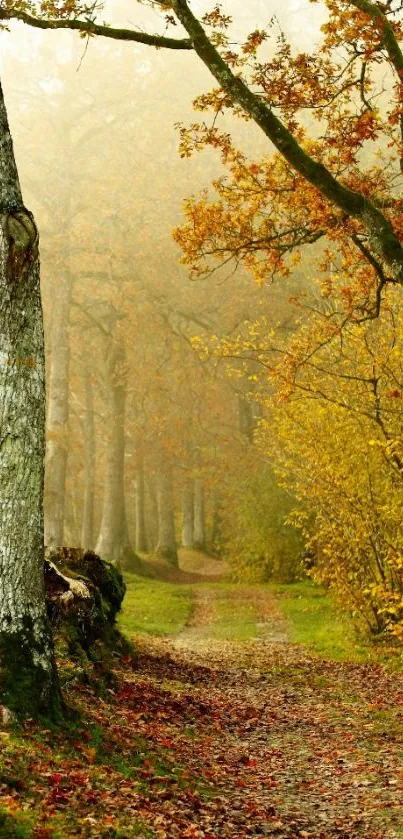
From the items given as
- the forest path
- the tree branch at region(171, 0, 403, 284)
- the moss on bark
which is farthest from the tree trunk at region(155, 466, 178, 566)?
the moss on bark

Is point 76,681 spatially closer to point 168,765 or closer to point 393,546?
point 168,765

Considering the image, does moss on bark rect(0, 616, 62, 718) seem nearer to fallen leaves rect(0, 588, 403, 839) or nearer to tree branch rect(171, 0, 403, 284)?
fallen leaves rect(0, 588, 403, 839)

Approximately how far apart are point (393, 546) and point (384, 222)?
6.60 metres

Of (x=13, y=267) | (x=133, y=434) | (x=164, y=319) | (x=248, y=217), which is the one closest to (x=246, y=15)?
(x=164, y=319)

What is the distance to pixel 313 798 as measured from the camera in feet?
23.0

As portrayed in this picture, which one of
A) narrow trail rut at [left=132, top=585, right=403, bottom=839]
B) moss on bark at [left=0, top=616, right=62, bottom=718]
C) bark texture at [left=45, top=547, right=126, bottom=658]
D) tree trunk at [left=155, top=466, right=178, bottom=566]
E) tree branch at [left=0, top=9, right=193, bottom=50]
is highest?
tree branch at [left=0, top=9, right=193, bottom=50]

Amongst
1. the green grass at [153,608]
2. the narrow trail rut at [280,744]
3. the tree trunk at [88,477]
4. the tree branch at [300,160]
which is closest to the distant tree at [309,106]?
the tree branch at [300,160]

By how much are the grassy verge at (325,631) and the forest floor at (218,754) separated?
0.86 feet

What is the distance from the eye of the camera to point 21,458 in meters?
6.75

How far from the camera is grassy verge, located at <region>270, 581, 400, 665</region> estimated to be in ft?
48.1

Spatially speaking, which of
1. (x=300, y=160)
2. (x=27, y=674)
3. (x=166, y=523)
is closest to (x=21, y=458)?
(x=27, y=674)

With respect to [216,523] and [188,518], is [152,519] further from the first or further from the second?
[216,523]

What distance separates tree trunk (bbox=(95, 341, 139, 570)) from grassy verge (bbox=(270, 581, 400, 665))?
6.92m

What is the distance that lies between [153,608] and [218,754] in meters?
14.1
